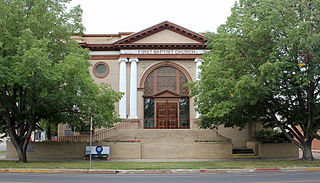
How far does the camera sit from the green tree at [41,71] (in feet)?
50.2

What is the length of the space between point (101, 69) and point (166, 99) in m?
7.25

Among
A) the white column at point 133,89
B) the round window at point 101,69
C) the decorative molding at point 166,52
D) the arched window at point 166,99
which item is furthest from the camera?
the round window at point 101,69

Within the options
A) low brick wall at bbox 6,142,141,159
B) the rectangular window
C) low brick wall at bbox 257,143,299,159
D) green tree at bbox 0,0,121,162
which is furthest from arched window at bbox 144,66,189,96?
green tree at bbox 0,0,121,162

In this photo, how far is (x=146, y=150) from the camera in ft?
68.7

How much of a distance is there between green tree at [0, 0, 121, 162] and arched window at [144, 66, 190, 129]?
10.5m

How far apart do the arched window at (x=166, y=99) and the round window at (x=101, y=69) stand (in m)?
4.19

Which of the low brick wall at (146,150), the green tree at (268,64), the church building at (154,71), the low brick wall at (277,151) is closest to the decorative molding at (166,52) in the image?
the church building at (154,71)

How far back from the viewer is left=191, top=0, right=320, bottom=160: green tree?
15.2 m

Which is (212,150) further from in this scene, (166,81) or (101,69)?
(101,69)

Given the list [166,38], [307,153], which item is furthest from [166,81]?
[307,153]

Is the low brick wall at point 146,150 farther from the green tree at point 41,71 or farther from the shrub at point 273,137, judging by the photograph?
the shrub at point 273,137

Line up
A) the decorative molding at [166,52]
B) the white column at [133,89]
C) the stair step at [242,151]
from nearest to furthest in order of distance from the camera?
the stair step at [242,151] → the white column at [133,89] → the decorative molding at [166,52]

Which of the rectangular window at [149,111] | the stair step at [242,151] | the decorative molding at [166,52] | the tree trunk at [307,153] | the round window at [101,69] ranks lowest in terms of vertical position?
the stair step at [242,151]

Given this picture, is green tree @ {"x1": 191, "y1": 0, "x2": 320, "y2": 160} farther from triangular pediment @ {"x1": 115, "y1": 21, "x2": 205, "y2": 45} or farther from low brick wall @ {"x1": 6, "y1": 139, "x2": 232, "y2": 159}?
triangular pediment @ {"x1": 115, "y1": 21, "x2": 205, "y2": 45}
